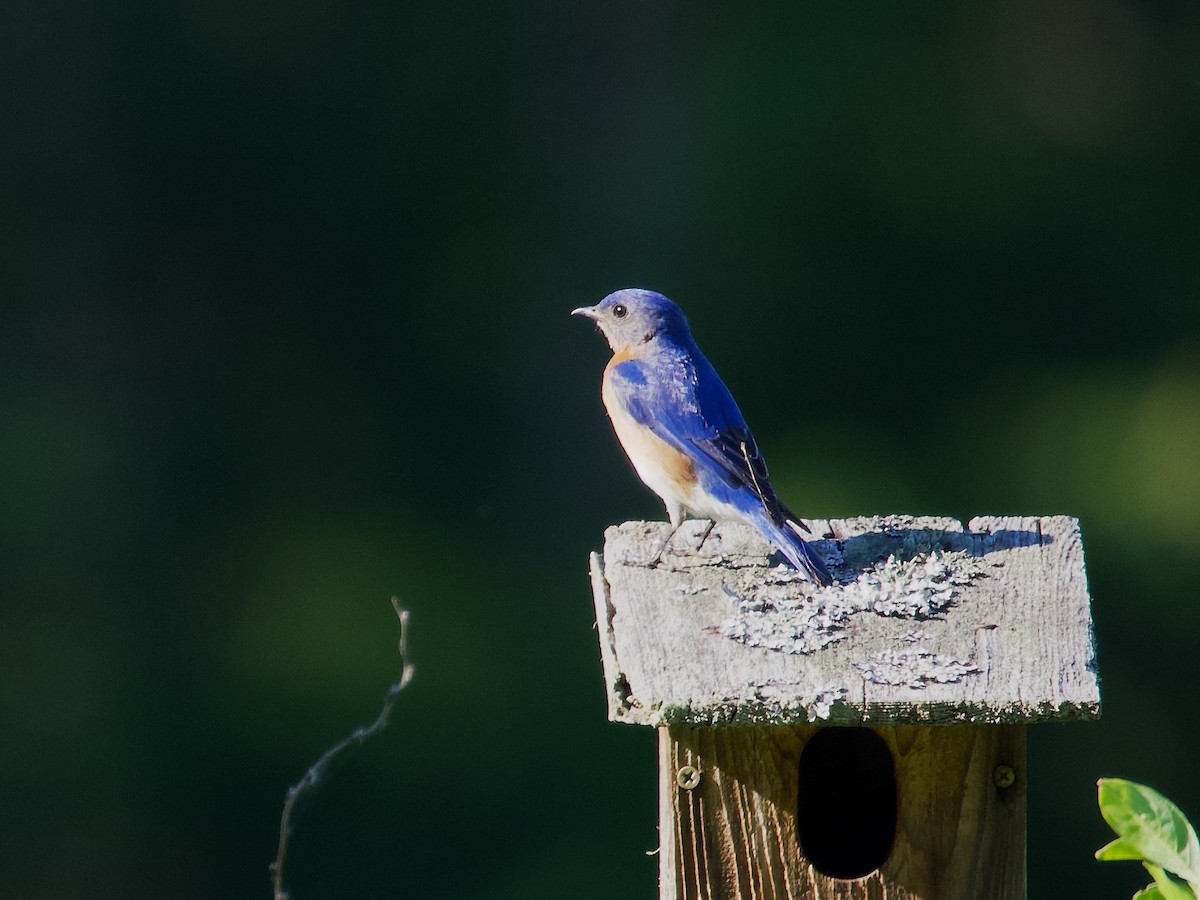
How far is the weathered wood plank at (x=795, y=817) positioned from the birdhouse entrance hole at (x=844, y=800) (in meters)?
0.24

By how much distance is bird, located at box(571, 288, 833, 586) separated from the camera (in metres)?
3.58

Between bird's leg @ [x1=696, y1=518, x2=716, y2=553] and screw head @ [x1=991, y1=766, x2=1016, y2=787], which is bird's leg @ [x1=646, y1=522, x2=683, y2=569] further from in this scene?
screw head @ [x1=991, y1=766, x2=1016, y2=787]

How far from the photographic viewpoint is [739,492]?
3623mm

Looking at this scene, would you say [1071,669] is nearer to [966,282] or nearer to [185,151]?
[966,282]

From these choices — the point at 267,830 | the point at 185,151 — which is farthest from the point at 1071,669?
the point at 185,151

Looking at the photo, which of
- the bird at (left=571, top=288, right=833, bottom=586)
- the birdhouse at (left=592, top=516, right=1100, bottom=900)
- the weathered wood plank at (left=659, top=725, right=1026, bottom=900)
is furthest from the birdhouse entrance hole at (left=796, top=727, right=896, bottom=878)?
the bird at (left=571, top=288, right=833, bottom=586)

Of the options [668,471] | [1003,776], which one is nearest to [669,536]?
[668,471]

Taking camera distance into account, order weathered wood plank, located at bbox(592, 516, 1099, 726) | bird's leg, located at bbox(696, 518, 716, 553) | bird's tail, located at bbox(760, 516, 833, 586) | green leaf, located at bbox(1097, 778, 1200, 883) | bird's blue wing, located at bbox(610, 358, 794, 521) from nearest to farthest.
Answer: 1. green leaf, located at bbox(1097, 778, 1200, 883)
2. weathered wood plank, located at bbox(592, 516, 1099, 726)
3. bird's tail, located at bbox(760, 516, 833, 586)
4. bird's leg, located at bbox(696, 518, 716, 553)
5. bird's blue wing, located at bbox(610, 358, 794, 521)

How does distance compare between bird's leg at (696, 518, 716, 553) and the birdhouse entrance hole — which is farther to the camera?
bird's leg at (696, 518, 716, 553)

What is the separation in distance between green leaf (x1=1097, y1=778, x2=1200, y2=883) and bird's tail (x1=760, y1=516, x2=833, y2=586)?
1129 mm

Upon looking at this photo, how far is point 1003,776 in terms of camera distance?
285 cm

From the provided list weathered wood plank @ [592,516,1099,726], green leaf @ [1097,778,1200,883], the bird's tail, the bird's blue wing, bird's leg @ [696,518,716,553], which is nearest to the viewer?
green leaf @ [1097,778,1200,883]

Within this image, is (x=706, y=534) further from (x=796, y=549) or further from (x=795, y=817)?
(x=795, y=817)

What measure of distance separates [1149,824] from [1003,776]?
37.5 inches
